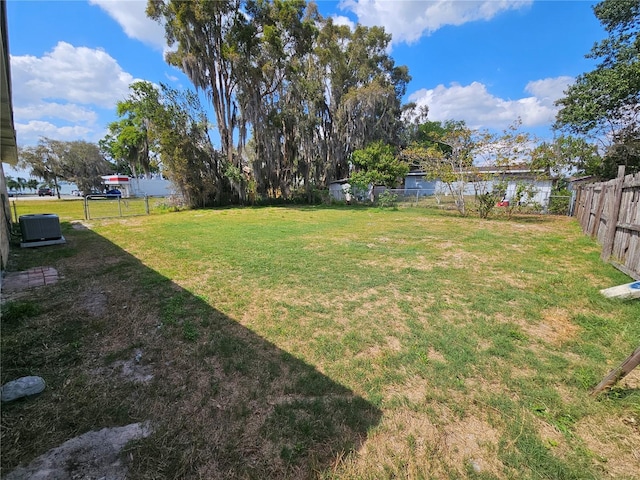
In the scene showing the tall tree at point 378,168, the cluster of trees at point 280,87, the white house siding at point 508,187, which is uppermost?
the cluster of trees at point 280,87

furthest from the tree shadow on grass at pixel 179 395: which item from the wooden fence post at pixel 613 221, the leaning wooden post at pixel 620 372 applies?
the wooden fence post at pixel 613 221

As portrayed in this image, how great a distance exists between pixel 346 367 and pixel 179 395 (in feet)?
4.44

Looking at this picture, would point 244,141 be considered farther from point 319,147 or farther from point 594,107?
point 594,107

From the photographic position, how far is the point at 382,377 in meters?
2.29

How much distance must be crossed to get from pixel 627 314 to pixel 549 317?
0.83 metres

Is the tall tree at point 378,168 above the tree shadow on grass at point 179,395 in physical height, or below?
above

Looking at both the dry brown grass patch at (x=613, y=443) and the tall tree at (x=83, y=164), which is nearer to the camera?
the dry brown grass patch at (x=613, y=443)

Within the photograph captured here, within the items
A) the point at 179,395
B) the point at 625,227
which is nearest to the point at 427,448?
the point at 179,395

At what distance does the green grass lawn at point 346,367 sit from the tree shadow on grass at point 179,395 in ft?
0.04

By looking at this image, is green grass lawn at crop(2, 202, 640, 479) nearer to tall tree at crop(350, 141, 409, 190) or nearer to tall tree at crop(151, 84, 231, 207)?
tall tree at crop(151, 84, 231, 207)

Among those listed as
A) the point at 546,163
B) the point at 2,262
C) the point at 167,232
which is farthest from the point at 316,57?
the point at 2,262

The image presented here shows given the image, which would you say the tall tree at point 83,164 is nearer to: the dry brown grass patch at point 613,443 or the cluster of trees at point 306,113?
the cluster of trees at point 306,113

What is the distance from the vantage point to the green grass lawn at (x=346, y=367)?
1.64m

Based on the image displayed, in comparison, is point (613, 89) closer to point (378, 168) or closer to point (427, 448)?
point (378, 168)
